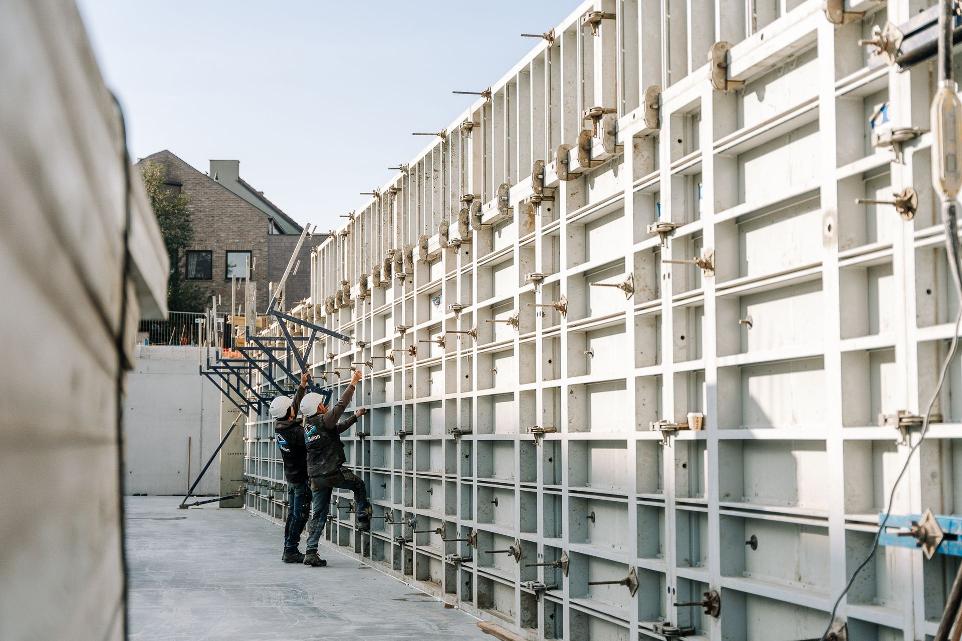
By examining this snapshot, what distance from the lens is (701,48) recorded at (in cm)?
662

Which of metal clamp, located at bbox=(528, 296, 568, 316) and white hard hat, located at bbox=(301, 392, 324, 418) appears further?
white hard hat, located at bbox=(301, 392, 324, 418)

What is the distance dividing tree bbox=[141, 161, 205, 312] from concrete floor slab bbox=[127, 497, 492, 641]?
96.5 feet

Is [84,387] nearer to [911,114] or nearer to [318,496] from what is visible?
[911,114]

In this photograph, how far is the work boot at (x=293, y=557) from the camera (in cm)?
1516

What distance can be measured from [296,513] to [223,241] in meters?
34.1

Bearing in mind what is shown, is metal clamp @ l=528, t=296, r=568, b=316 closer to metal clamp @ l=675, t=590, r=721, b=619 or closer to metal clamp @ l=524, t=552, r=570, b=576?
metal clamp @ l=524, t=552, r=570, b=576

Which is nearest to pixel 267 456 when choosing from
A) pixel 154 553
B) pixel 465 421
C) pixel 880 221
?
pixel 154 553

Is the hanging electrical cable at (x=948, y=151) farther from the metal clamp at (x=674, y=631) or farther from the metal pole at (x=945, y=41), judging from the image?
the metal clamp at (x=674, y=631)

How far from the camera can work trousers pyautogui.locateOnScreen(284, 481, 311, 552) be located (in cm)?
1532

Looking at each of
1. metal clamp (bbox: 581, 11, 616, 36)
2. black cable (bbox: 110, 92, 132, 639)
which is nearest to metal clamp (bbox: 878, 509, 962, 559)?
black cable (bbox: 110, 92, 132, 639)

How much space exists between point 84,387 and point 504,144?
934 centimetres

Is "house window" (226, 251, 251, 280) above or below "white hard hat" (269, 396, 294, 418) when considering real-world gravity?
above

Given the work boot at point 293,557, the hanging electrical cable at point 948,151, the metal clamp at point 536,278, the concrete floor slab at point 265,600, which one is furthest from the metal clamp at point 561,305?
the work boot at point 293,557

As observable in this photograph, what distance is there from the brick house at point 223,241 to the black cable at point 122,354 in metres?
46.2
